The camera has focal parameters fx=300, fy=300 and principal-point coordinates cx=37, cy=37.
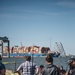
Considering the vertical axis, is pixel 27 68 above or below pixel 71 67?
below

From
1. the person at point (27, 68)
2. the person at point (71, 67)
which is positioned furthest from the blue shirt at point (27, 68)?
the person at point (71, 67)

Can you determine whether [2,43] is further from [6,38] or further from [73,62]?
[73,62]

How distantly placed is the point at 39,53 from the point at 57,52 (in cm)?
2677

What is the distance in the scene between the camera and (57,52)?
17462 cm

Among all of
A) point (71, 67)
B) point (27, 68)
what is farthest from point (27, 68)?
point (71, 67)

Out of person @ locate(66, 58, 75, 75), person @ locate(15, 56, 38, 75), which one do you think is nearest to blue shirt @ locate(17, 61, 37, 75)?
person @ locate(15, 56, 38, 75)

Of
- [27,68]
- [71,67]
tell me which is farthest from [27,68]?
[71,67]

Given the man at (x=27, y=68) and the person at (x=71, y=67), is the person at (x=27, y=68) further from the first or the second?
the person at (x=71, y=67)

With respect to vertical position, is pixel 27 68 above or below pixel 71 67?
below

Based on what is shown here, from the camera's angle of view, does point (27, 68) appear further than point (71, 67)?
Yes

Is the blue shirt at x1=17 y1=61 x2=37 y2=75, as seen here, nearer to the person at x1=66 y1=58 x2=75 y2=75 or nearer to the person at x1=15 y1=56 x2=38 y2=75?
the person at x1=15 y1=56 x2=38 y2=75

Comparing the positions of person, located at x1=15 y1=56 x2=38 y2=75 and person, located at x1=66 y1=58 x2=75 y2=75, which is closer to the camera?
person, located at x1=66 y1=58 x2=75 y2=75

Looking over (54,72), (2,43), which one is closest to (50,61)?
(54,72)

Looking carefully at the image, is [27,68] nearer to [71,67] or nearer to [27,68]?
[27,68]
